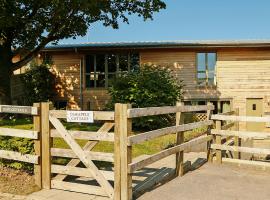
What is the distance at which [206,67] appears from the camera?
92.9 feet

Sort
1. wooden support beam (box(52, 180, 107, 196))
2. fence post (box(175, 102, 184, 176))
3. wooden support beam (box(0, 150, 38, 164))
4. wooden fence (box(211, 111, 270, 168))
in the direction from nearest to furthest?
wooden support beam (box(52, 180, 107, 196)) → wooden support beam (box(0, 150, 38, 164)) → fence post (box(175, 102, 184, 176)) → wooden fence (box(211, 111, 270, 168))

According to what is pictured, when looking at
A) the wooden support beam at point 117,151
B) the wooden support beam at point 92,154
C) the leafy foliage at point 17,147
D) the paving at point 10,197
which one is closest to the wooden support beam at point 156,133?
the wooden support beam at point 117,151

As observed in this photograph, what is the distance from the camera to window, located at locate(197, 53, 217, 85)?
92.8 ft

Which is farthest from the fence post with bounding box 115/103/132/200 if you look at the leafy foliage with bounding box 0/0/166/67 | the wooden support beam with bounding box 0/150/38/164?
the leafy foliage with bounding box 0/0/166/67

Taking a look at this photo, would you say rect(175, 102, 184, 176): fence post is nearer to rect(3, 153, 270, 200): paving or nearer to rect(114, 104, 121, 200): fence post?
rect(3, 153, 270, 200): paving

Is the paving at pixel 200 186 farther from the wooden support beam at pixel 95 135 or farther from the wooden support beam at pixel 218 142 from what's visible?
the wooden support beam at pixel 95 135

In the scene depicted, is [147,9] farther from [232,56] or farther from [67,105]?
[67,105]

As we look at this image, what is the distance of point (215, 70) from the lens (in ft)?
92.7

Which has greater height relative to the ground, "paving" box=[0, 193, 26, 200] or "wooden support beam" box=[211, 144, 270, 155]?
"wooden support beam" box=[211, 144, 270, 155]

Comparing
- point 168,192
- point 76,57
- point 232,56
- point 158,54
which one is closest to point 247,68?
point 232,56

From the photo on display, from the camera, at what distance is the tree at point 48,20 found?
20.0m

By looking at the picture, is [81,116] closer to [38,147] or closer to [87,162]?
[87,162]

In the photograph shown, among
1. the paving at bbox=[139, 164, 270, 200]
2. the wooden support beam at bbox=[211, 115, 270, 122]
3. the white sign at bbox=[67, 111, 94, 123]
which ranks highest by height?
the white sign at bbox=[67, 111, 94, 123]

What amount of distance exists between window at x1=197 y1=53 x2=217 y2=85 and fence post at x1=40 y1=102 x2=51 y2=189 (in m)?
21.4
